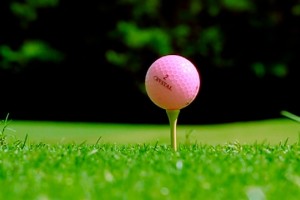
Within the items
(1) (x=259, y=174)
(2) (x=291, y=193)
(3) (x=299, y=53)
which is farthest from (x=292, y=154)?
(3) (x=299, y=53)

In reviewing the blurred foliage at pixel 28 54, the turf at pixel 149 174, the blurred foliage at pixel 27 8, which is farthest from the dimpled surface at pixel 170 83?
the blurred foliage at pixel 27 8

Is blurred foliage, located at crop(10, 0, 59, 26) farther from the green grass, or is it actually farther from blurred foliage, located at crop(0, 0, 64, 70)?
the green grass

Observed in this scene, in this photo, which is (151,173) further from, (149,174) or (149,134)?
(149,134)

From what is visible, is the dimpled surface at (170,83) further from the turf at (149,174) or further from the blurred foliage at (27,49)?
the blurred foliage at (27,49)

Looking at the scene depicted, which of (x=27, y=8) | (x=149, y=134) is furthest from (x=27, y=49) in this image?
(x=149, y=134)

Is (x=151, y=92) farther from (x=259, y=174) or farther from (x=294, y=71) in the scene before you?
(x=294, y=71)
